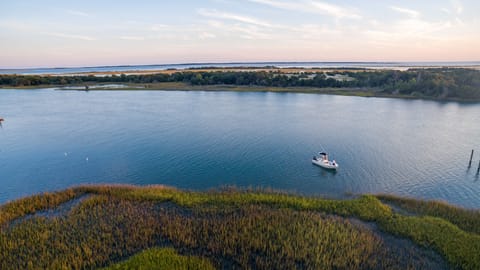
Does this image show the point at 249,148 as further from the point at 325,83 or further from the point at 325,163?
the point at 325,83

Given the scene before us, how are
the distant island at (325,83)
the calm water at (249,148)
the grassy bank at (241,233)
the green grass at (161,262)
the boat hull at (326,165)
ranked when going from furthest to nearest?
the distant island at (325,83) → the boat hull at (326,165) → the calm water at (249,148) → the grassy bank at (241,233) → the green grass at (161,262)

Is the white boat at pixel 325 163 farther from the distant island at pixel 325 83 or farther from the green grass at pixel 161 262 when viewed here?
the distant island at pixel 325 83

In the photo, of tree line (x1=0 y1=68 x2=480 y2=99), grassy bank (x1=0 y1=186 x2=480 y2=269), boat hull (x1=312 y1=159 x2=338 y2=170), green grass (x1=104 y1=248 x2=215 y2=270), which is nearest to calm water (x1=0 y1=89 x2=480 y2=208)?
boat hull (x1=312 y1=159 x2=338 y2=170)

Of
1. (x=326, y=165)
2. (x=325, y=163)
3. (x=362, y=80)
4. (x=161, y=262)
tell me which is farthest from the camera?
(x=362, y=80)

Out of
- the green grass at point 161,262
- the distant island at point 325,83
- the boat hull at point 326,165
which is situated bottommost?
the green grass at point 161,262

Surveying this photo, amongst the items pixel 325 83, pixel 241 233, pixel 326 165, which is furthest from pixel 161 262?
pixel 325 83

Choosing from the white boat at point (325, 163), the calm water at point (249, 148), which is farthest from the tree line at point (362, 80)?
the white boat at point (325, 163)
